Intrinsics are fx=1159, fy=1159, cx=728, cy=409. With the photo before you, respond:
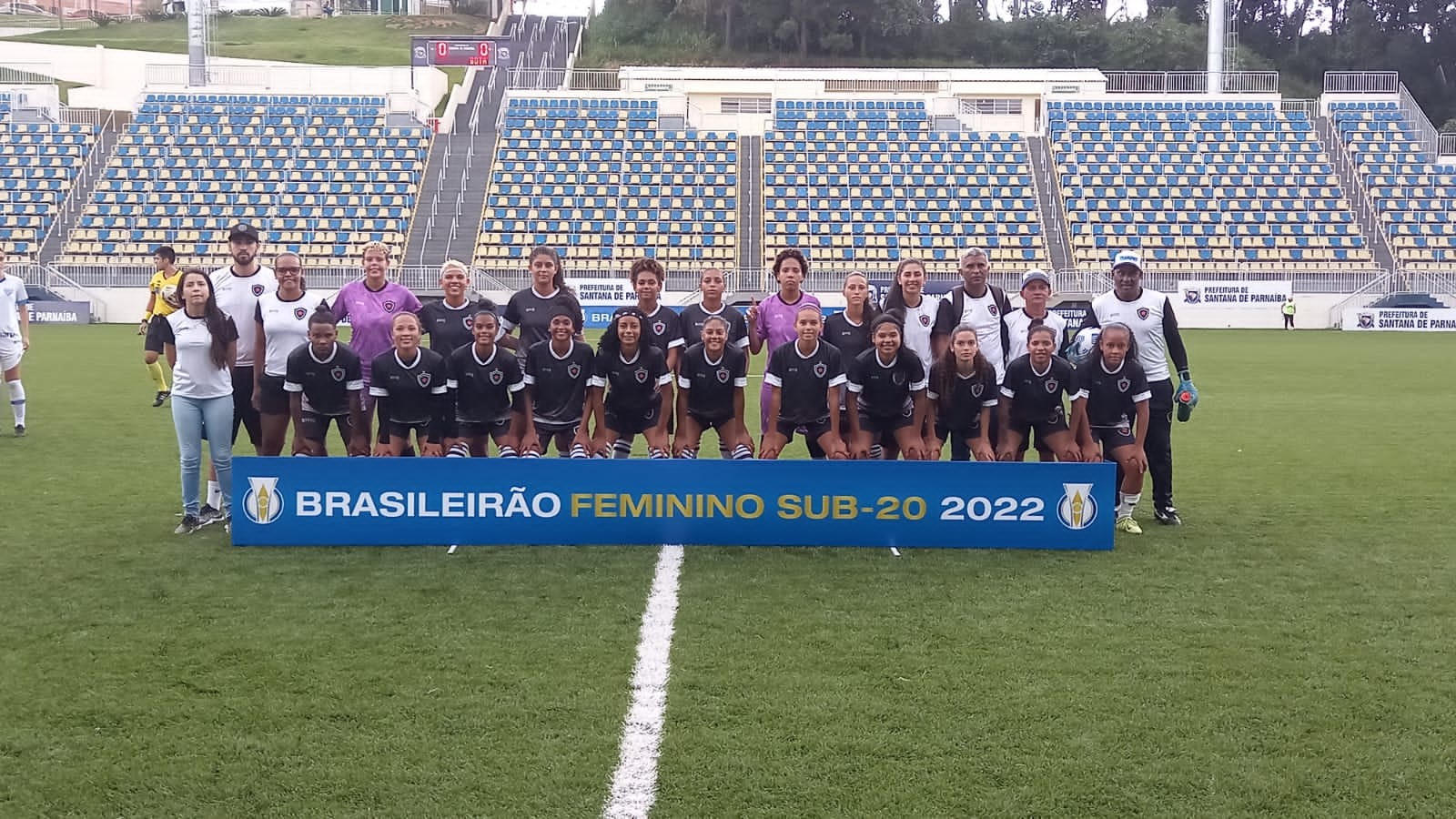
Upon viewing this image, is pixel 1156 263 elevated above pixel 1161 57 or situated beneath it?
situated beneath

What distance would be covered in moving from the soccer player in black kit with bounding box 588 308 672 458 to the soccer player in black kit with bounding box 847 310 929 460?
1199 millimetres

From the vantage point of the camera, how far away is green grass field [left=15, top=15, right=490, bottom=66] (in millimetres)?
55506

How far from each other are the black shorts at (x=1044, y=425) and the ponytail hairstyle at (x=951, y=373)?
28 centimetres

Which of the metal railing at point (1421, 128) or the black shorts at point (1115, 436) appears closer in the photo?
the black shorts at point (1115, 436)

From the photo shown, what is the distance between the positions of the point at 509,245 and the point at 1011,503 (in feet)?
91.7

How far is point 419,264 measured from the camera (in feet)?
105

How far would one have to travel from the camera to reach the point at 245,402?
24.2 ft

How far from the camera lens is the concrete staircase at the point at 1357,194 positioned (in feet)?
111

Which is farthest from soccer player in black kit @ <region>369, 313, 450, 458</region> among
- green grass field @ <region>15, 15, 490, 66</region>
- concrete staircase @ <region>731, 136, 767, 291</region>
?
green grass field @ <region>15, 15, 490, 66</region>

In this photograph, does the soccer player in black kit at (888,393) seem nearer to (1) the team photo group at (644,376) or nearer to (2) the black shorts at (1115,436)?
(1) the team photo group at (644,376)

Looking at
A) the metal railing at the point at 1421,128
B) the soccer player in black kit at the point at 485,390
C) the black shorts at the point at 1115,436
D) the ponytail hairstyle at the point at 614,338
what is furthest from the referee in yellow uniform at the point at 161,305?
the metal railing at the point at 1421,128

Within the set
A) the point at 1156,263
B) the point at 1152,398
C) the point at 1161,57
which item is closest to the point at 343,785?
the point at 1152,398

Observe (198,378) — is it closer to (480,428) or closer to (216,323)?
(216,323)

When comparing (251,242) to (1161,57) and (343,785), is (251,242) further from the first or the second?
(1161,57)
